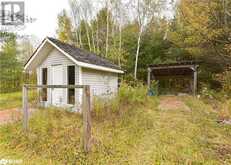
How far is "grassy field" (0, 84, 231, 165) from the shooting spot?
12.7 ft

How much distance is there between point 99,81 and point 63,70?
6.62 feet

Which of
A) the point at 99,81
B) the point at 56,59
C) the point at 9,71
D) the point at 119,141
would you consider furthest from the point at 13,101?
the point at 119,141

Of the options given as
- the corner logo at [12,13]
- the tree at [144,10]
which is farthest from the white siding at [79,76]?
the tree at [144,10]

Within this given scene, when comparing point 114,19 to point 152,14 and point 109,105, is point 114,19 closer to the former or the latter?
point 152,14

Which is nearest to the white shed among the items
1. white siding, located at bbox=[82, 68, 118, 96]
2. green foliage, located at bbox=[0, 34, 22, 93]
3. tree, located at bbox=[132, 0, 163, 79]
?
white siding, located at bbox=[82, 68, 118, 96]

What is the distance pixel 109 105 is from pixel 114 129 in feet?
5.26

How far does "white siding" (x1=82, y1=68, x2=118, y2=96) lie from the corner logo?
20.8 feet

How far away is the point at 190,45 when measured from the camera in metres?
14.5

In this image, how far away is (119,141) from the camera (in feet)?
15.4

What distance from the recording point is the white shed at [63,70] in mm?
8617

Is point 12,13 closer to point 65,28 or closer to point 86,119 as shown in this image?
point 86,119

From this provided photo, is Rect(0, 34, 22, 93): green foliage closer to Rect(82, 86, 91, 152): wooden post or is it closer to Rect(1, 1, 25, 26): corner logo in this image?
Rect(1, 1, 25, 26): corner logo

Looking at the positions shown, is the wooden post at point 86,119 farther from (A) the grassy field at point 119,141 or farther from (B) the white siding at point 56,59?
(B) the white siding at point 56,59

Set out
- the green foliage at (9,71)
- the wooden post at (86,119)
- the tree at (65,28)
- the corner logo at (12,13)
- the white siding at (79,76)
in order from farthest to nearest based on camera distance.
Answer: the tree at (65,28) < the green foliage at (9,71) < the corner logo at (12,13) < the white siding at (79,76) < the wooden post at (86,119)
